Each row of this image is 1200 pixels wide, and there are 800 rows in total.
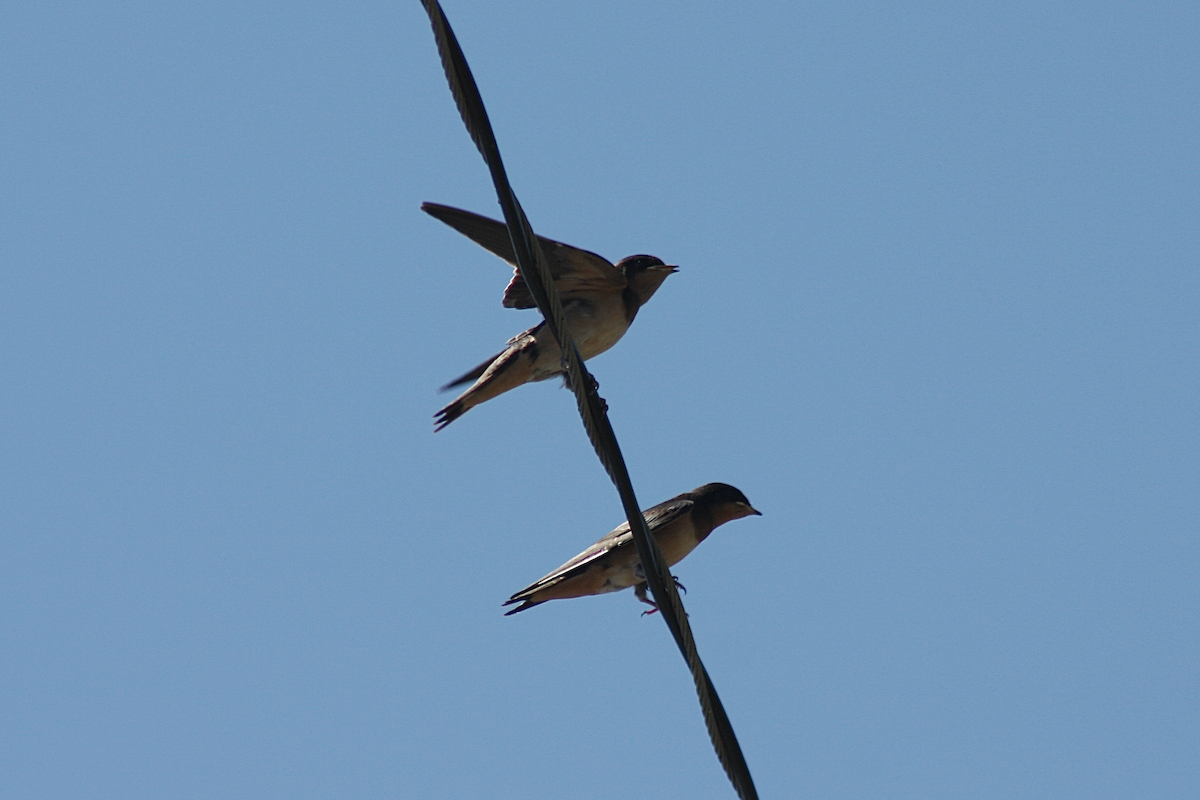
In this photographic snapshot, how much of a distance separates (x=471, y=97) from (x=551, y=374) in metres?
3.86

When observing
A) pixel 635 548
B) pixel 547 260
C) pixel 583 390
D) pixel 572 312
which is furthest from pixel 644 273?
pixel 583 390

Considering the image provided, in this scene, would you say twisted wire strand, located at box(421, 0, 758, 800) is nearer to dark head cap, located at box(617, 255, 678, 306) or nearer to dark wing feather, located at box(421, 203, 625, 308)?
dark wing feather, located at box(421, 203, 625, 308)

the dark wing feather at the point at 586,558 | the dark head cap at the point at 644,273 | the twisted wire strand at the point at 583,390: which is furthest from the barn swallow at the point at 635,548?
the twisted wire strand at the point at 583,390

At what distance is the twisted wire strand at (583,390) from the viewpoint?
3.61 m

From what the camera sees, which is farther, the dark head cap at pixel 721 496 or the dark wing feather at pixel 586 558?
the dark head cap at pixel 721 496

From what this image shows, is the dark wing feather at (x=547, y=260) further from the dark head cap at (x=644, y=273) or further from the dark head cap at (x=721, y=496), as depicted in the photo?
the dark head cap at (x=721, y=496)

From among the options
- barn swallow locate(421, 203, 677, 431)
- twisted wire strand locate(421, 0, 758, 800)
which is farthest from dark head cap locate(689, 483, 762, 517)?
twisted wire strand locate(421, 0, 758, 800)

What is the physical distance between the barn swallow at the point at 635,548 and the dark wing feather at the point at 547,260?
1.34m

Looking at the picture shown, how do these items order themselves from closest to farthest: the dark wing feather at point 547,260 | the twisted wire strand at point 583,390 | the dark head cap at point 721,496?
the twisted wire strand at point 583,390
the dark wing feather at point 547,260
the dark head cap at point 721,496

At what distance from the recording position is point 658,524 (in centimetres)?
775

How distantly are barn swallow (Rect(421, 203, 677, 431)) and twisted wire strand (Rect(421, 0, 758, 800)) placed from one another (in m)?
2.07

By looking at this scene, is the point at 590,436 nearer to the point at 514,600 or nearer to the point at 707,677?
the point at 707,677

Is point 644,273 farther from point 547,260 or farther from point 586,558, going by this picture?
point 586,558

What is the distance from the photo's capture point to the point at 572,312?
6961mm
